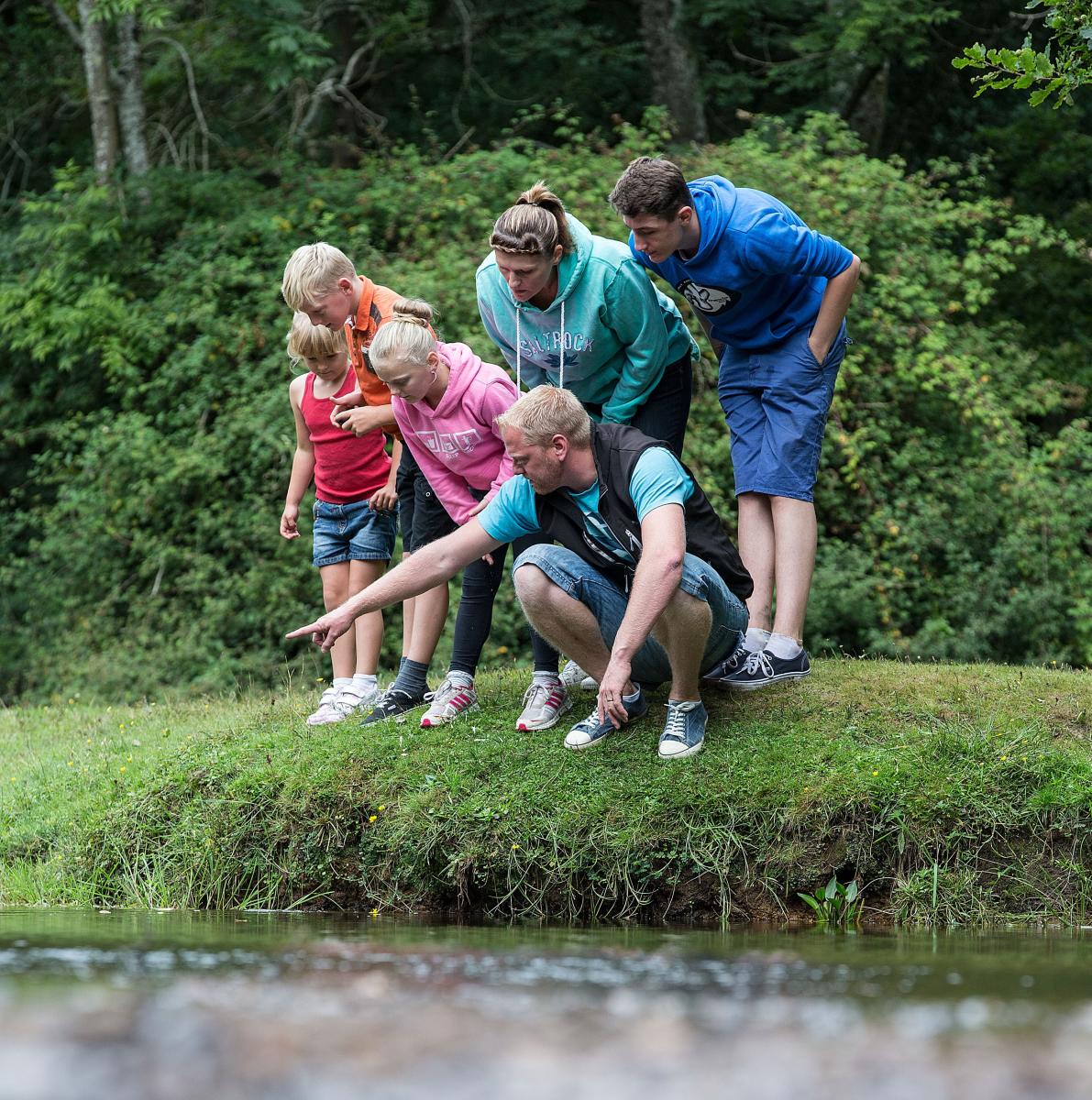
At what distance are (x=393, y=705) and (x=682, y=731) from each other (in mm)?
1371

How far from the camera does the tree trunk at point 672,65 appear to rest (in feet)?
46.0

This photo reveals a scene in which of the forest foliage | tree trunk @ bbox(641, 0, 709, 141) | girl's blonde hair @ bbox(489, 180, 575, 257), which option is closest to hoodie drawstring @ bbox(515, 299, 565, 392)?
girl's blonde hair @ bbox(489, 180, 575, 257)

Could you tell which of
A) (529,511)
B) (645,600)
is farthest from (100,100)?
(645,600)

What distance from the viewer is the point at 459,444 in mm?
5191

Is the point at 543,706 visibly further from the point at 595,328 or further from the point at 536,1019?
the point at 536,1019

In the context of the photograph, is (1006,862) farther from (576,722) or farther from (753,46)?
(753,46)

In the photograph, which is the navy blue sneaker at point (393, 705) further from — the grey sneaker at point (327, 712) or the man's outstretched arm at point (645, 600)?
the man's outstretched arm at point (645, 600)

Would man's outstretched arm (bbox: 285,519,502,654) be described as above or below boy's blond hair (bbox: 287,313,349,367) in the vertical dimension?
below

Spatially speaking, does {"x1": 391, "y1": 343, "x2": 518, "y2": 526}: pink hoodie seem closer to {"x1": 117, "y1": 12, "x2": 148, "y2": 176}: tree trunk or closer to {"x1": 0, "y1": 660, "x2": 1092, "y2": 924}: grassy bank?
{"x1": 0, "y1": 660, "x2": 1092, "y2": 924}: grassy bank

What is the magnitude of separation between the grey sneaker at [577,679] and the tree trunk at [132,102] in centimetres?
922

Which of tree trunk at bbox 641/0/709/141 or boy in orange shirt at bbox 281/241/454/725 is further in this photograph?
tree trunk at bbox 641/0/709/141

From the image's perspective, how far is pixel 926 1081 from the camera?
2.10 m

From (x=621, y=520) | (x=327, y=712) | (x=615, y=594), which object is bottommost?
(x=327, y=712)

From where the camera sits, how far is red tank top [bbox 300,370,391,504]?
6.14 m
